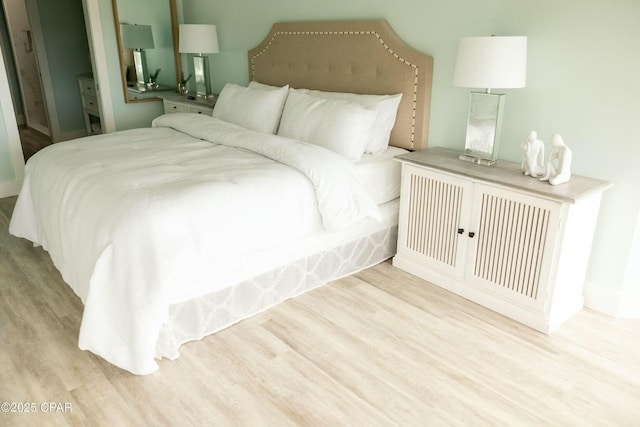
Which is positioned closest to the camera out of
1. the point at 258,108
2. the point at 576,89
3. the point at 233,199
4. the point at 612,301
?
the point at 233,199

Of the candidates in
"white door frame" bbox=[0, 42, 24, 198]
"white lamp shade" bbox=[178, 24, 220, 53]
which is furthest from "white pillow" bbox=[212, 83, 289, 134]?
"white door frame" bbox=[0, 42, 24, 198]

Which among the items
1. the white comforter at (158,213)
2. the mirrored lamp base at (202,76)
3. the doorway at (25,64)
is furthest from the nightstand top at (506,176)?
the doorway at (25,64)

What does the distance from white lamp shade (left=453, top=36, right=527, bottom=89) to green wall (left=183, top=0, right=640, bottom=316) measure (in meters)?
0.21

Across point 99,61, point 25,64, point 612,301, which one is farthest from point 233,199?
point 25,64

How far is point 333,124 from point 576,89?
1350mm

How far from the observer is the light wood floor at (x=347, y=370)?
186 cm

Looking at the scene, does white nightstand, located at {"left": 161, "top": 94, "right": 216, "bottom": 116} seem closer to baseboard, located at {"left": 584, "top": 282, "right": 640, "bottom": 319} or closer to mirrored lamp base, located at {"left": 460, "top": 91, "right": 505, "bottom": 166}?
mirrored lamp base, located at {"left": 460, "top": 91, "right": 505, "bottom": 166}

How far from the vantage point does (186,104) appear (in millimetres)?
4656

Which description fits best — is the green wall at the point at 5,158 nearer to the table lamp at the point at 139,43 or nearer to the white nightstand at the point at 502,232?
the table lamp at the point at 139,43

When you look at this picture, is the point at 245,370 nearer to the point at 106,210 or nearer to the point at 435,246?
the point at 106,210

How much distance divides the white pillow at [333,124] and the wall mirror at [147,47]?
2548mm

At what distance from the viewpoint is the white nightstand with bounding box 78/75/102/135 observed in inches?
218

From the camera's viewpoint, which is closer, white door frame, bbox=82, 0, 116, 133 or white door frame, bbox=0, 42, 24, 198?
white door frame, bbox=0, 42, 24, 198

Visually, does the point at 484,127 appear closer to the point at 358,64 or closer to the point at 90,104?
the point at 358,64
